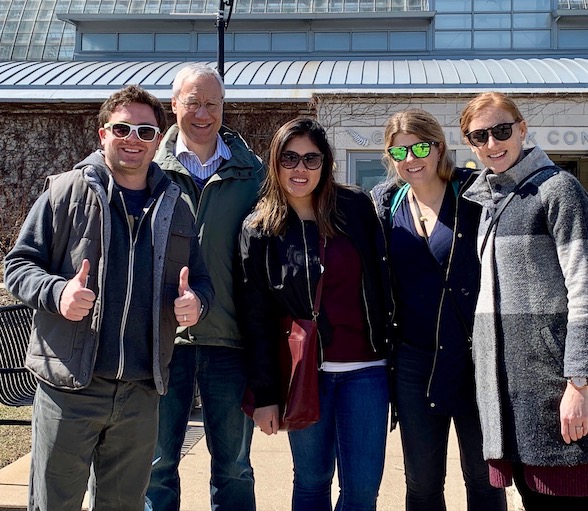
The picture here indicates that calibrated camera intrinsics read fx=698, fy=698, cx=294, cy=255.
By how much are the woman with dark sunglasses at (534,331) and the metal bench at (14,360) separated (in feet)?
10.9

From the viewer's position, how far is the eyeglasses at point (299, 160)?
3.00 metres

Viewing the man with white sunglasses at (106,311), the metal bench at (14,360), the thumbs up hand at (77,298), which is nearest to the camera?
the thumbs up hand at (77,298)

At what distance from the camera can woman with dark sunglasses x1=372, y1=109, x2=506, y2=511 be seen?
289 cm

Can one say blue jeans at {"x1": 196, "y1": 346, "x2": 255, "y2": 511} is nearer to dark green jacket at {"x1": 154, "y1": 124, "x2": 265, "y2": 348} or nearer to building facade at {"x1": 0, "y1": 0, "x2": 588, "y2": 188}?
dark green jacket at {"x1": 154, "y1": 124, "x2": 265, "y2": 348}

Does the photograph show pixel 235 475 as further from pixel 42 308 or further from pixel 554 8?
pixel 554 8

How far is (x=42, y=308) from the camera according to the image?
98.7 inches

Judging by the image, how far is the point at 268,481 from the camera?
4355mm

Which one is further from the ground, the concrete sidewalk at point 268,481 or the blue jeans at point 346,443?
the blue jeans at point 346,443

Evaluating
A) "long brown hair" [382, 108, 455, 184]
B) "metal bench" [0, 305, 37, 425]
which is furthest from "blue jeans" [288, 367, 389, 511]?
"metal bench" [0, 305, 37, 425]

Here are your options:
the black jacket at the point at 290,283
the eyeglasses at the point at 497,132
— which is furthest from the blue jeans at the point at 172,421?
the eyeglasses at the point at 497,132

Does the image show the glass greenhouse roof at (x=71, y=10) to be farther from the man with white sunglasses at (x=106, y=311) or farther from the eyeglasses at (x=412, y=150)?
the man with white sunglasses at (x=106, y=311)

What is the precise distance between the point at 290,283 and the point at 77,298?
0.93 metres

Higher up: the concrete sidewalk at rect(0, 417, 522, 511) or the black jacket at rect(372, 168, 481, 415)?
the black jacket at rect(372, 168, 481, 415)

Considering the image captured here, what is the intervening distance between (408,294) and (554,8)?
688 inches
